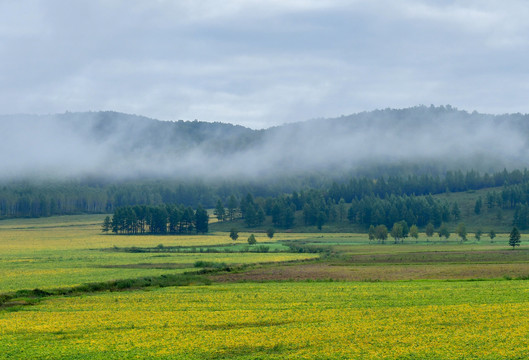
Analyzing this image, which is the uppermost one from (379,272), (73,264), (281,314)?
(73,264)

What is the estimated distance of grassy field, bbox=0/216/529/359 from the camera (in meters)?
35.8

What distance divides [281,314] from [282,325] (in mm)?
4821

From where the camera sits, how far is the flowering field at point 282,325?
3531 centimetres

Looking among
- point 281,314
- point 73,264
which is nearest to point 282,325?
point 281,314

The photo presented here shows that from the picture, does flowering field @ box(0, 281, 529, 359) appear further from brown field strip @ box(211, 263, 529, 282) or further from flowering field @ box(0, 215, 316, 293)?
brown field strip @ box(211, 263, 529, 282)

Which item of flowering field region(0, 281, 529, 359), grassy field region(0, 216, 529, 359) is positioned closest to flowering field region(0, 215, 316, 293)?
grassy field region(0, 216, 529, 359)

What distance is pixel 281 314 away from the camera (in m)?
48.3

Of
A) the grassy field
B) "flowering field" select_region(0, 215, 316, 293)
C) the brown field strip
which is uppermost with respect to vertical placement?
"flowering field" select_region(0, 215, 316, 293)

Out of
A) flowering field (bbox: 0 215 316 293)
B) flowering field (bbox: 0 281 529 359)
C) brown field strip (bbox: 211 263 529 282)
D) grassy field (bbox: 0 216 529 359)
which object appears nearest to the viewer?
flowering field (bbox: 0 281 529 359)

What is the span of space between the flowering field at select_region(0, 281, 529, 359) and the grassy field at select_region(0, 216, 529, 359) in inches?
3.3

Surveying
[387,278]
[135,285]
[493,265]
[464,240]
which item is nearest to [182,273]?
[135,285]

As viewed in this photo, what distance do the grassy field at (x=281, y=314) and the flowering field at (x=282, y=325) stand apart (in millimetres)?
84

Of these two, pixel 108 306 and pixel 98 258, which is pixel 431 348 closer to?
pixel 108 306

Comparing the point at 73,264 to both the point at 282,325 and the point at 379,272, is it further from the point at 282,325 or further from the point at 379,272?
the point at 282,325
